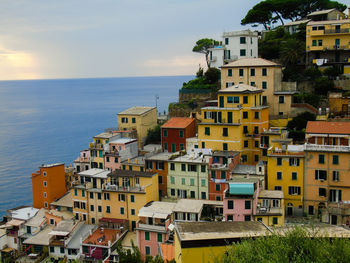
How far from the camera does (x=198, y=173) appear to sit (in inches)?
1615

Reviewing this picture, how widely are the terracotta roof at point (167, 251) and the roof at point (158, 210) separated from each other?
4.08 metres

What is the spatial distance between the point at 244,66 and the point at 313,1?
103 ft

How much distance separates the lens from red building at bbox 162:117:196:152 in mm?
47875

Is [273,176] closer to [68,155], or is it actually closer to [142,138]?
[142,138]

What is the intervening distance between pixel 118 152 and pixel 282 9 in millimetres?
45515

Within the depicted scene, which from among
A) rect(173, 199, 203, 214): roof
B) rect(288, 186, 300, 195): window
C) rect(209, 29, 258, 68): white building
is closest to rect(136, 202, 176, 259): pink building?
rect(173, 199, 203, 214): roof

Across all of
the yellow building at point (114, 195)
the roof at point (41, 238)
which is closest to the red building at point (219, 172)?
the yellow building at point (114, 195)

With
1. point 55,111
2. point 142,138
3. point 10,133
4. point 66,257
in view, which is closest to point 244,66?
point 142,138

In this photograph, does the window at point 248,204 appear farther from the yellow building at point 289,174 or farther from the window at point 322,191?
the window at point 322,191

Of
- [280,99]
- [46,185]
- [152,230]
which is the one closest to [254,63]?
[280,99]

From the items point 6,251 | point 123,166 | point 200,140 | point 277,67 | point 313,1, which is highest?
point 313,1

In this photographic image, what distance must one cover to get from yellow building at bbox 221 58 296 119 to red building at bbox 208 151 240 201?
10.6m

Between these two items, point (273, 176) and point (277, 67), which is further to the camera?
point (277, 67)

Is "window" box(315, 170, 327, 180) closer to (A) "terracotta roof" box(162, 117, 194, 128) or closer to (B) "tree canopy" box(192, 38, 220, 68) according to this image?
(A) "terracotta roof" box(162, 117, 194, 128)
